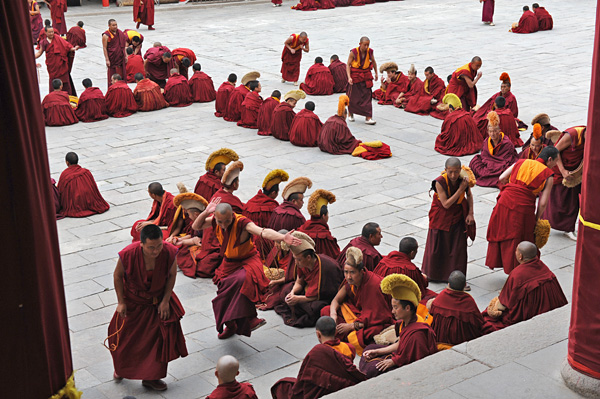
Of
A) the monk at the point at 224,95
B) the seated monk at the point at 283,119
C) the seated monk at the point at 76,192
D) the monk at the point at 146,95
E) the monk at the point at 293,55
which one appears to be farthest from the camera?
the monk at the point at 293,55

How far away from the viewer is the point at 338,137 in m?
12.0

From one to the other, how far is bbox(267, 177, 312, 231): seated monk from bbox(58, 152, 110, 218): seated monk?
307cm

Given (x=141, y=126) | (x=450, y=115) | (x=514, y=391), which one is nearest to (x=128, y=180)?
(x=141, y=126)

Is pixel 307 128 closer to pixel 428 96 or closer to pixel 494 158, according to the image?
pixel 428 96

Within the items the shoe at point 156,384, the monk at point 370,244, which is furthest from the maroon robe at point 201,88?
the shoe at point 156,384

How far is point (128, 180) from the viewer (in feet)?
36.7

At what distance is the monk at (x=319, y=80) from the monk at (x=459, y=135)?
4140mm

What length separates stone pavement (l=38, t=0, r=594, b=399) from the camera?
6492 mm

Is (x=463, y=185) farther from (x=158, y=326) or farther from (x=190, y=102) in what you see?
(x=190, y=102)

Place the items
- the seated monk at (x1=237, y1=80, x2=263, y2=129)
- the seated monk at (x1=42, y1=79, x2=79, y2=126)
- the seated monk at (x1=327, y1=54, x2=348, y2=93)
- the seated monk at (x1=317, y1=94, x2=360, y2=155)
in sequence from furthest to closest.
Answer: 1. the seated monk at (x1=327, y1=54, x2=348, y2=93)
2. the seated monk at (x1=42, y1=79, x2=79, y2=126)
3. the seated monk at (x1=237, y1=80, x2=263, y2=129)
4. the seated monk at (x1=317, y1=94, x2=360, y2=155)

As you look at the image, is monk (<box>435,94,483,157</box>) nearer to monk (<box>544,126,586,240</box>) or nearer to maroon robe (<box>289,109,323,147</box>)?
maroon robe (<box>289,109,323,147</box>)

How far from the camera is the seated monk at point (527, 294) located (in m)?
6.16

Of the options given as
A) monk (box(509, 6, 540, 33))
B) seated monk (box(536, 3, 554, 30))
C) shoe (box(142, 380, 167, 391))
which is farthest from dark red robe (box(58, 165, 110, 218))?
seated monk (box(536, 3, 554, 30))

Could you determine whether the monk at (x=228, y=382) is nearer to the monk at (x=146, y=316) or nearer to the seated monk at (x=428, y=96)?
the monk at (x=146, y=316)
